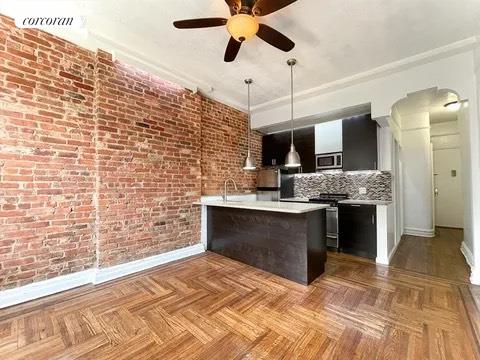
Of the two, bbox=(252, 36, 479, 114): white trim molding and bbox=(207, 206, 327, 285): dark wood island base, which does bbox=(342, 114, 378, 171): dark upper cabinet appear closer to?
bbox=(252, 36, 479, 114): white trim molding

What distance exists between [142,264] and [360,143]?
400 cm

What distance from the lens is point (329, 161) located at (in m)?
4.28

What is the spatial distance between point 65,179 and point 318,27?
322 cm

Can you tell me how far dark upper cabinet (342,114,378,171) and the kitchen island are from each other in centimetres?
154

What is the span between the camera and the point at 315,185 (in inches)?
191

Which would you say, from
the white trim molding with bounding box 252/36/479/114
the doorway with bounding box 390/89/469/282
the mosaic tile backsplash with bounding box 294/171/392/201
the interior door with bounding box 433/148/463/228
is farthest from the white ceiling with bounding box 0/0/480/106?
the interior door with bounding box 433/148/463/228

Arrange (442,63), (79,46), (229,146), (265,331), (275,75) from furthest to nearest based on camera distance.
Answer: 1. (229,146)
2. (275,75)
3. (442,63)
4. (79,46)
5. (265,331)

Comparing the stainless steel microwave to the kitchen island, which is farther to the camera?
the stainless steel microwave

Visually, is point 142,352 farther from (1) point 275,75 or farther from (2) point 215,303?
(1) point 275,75

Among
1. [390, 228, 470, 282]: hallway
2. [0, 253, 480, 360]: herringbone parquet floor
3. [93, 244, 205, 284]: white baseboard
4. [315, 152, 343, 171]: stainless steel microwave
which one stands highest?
[315, 152, 343, 171]: stainless steel microwave

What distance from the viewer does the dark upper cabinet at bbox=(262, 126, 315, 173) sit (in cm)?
458

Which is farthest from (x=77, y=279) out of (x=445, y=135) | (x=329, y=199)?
(x=445, y=135)

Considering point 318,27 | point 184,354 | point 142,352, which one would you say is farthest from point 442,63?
point 142,352

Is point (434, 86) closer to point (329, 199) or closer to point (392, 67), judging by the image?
point (392, 67)
